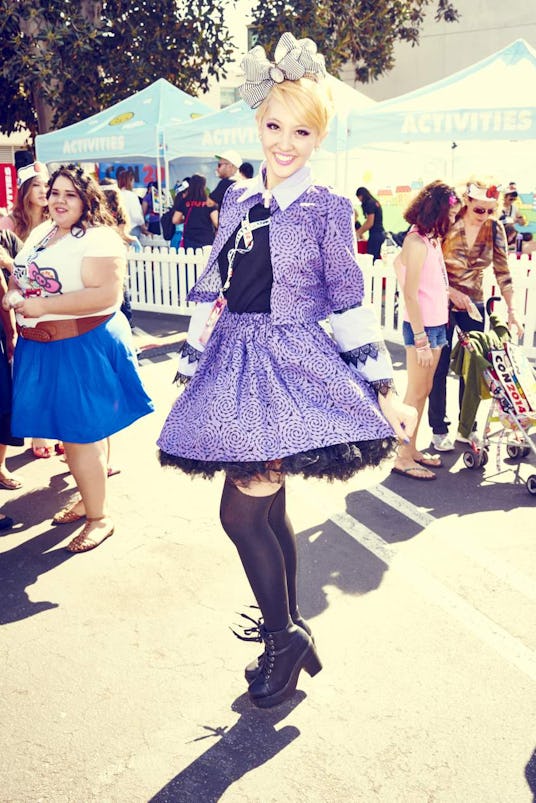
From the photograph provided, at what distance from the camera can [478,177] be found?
18.0ft

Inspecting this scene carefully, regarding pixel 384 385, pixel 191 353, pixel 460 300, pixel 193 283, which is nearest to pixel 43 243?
pixel 191 353

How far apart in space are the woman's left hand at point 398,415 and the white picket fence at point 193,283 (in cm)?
622

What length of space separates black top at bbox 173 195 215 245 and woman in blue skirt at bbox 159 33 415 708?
28.6 feet

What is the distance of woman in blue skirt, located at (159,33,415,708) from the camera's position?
8.46ft

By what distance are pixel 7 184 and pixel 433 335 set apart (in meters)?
10.9

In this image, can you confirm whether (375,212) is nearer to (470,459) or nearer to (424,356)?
(470,459)

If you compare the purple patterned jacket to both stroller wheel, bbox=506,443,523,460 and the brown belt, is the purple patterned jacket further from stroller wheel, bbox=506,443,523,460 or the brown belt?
stroller wheel, bbox=506,443,523,460

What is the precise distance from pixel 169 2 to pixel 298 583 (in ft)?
59.6

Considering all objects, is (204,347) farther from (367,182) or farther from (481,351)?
(367,182)

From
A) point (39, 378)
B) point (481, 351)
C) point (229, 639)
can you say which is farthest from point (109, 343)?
point (481, 351)

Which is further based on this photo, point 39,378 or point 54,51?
point 54,51

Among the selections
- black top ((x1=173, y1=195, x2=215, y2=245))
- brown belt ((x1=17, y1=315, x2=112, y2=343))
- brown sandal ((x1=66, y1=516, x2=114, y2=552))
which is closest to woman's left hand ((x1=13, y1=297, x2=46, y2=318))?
brown belt ((x1=17, y1=315, x2=112, y2=343))

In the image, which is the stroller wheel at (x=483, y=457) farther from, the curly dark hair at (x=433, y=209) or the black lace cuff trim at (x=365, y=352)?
the black lace cuff trim at (x=365, y=352)

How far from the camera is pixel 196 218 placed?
37.2 ft
